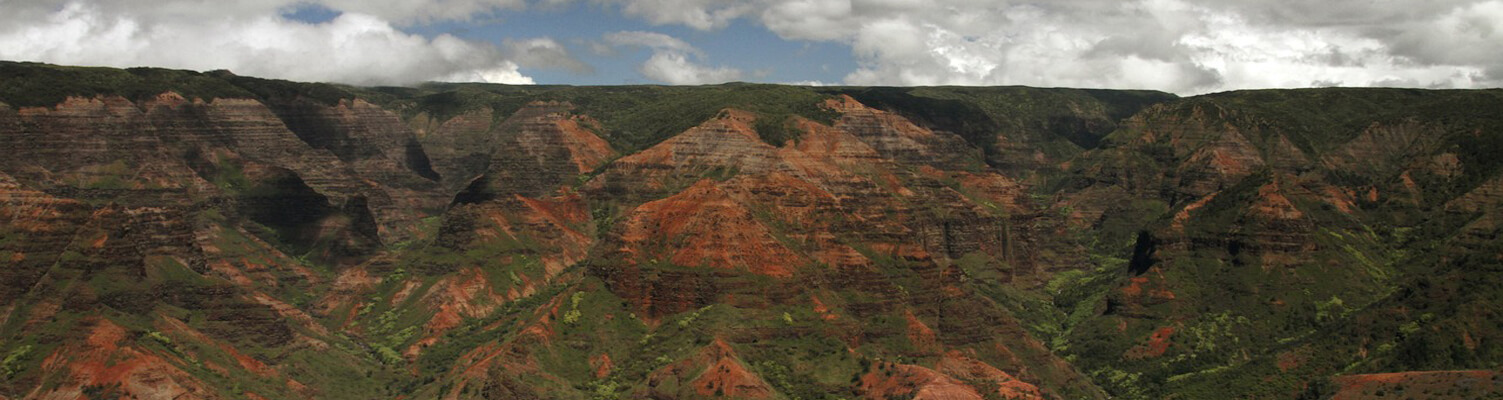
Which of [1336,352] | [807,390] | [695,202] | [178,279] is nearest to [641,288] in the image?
[695,202]

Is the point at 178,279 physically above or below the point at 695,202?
below

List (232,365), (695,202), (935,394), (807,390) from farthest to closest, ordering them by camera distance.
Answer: (695,202) < (232,365) < (807,390) < (935,394)

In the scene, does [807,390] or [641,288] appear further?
[641,288]

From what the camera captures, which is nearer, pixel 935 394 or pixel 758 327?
pixel 935 394

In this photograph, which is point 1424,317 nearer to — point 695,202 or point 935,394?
point 935,394

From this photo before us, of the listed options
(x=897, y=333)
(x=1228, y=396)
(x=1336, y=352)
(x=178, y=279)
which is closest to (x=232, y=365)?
(x=178, y=279)

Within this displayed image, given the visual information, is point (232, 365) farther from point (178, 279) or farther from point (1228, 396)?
point (1228, 396)

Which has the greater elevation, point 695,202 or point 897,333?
point 695,202

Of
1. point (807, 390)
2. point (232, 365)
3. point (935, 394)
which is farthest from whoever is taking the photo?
point (232, 365)

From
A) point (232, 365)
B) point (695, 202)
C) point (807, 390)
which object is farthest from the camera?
point (695, 202)
